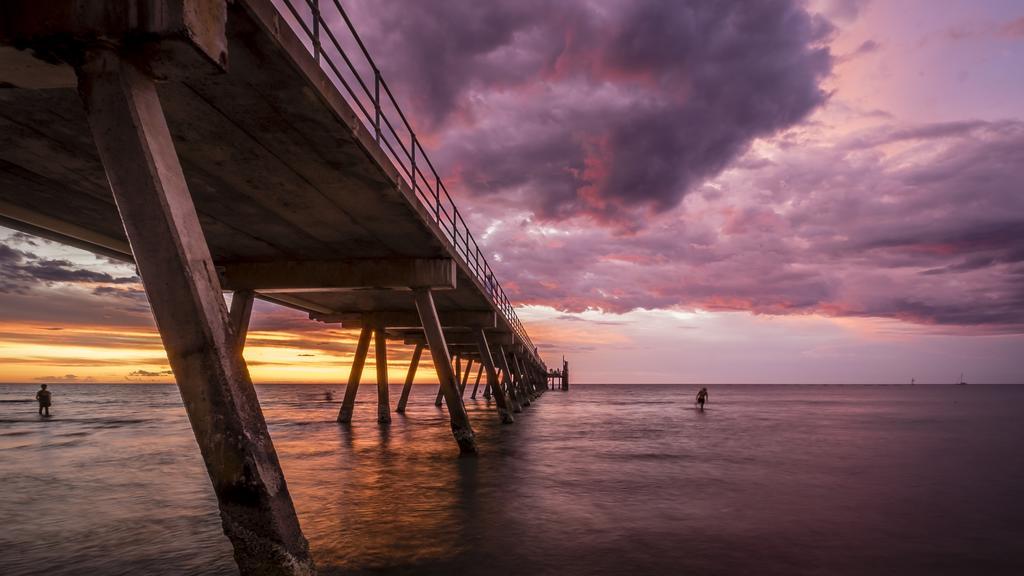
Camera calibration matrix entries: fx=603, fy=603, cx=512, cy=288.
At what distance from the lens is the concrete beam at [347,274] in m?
13.6

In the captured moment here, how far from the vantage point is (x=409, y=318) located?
925 inches

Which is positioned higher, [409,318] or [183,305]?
[409,318]

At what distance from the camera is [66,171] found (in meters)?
7.88

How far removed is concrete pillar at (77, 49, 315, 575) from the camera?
396 centimetres

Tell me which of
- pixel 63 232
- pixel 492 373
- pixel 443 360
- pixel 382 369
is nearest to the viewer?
pixel 63 232

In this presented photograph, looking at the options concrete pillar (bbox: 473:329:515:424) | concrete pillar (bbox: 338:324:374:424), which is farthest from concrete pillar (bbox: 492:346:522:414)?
concrete pillar (bbox: 338:324:374:424)

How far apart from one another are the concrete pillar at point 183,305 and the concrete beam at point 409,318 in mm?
17594

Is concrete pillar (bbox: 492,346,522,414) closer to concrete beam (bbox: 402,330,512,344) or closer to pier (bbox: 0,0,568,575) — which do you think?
concrete beam (bbox: 402,330,512,344)

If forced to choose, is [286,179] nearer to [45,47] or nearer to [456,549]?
[45,47]

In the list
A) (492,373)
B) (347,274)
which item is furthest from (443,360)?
(492,373)

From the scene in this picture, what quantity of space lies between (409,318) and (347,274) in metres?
9.94

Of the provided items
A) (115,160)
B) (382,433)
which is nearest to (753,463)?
(382,433)

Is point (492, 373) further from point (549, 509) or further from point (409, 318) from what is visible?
point (549, 509)

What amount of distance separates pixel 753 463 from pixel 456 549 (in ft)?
33.4
